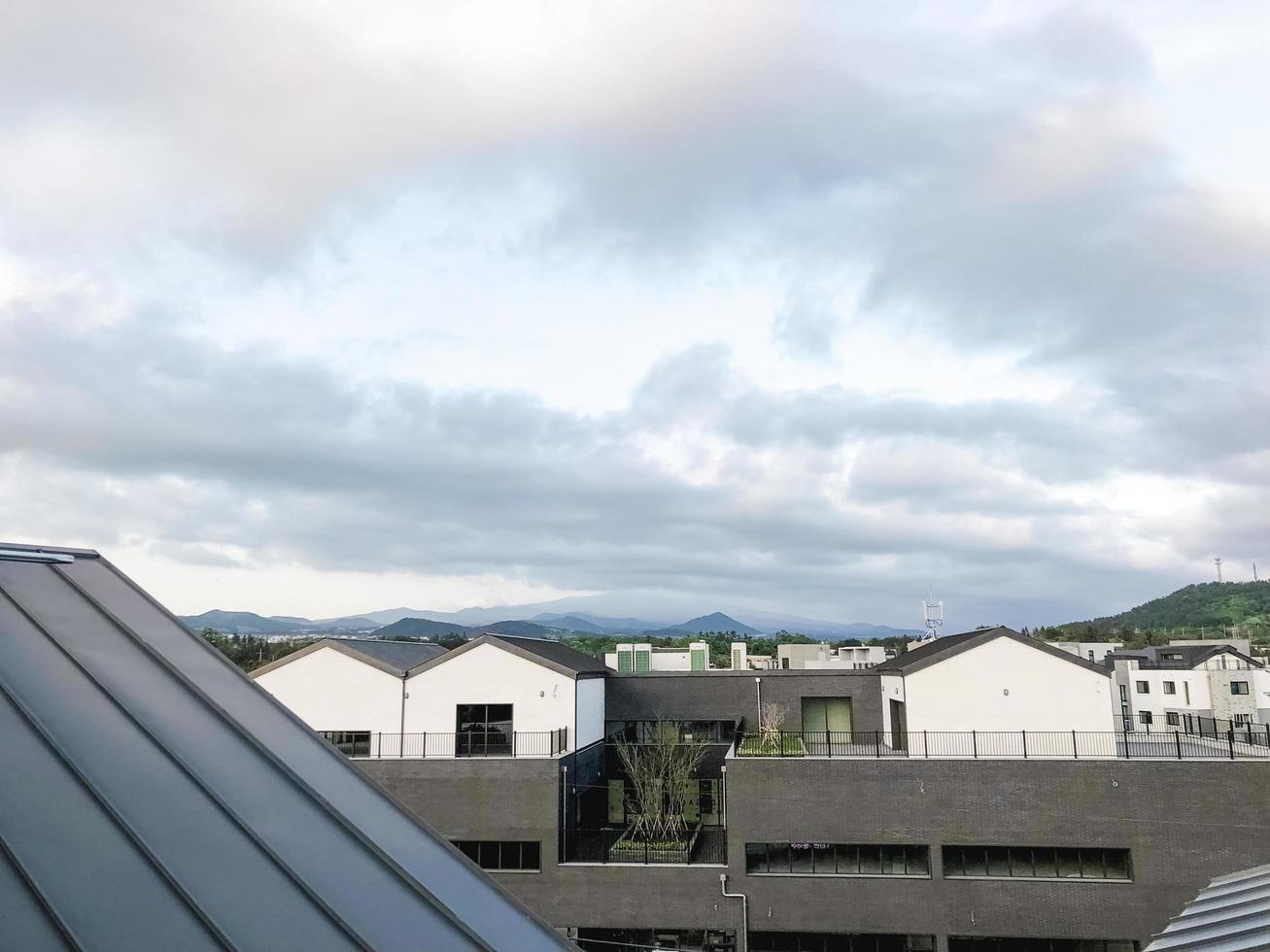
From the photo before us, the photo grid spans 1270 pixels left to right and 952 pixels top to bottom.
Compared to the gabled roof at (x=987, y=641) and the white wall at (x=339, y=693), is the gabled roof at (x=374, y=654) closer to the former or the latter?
the white wall at (x=339, y=693)

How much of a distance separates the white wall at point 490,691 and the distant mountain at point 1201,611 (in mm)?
99461

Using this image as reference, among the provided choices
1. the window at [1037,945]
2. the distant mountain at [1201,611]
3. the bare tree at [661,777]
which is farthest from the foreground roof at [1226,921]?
the distant mountain at [1201,611]

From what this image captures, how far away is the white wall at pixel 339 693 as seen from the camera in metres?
29.5

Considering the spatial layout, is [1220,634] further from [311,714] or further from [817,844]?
[311,714]

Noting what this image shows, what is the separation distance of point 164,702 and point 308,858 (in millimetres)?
1346

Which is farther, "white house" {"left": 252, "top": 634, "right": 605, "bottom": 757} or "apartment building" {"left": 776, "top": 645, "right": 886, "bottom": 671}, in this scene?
"apartment building" {"left": 776, "top": 645, "right": 886, "bottom": 671}

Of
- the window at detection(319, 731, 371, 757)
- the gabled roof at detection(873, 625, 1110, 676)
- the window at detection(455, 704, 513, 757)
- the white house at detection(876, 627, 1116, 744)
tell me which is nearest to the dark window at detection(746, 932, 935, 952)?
the white house at detection(876, 627, 1116, 744)

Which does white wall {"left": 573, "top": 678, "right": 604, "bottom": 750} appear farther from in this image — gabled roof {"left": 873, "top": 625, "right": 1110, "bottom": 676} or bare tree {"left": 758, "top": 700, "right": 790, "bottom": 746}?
gabled roof {"left": 873, "top": 625, "right": 1110, "bottom": 676}

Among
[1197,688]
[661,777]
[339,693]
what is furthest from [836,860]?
[1197,688]

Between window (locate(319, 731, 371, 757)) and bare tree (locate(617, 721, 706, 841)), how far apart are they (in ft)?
29.5

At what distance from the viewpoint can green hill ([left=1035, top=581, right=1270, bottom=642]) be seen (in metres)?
111

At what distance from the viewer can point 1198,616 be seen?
416ft

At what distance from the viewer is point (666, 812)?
3052 cm

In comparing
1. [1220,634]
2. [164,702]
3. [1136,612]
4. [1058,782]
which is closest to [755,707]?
[1058,782]
